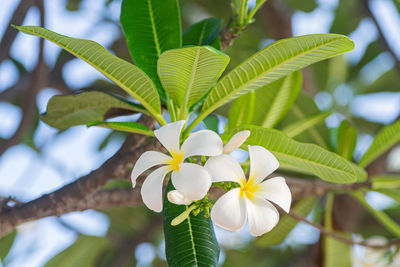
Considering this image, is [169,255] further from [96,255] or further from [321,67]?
[321,67]

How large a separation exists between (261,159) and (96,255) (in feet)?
3.88

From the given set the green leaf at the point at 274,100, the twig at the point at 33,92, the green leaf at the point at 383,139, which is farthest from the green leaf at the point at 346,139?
the twig at the point at 33,92

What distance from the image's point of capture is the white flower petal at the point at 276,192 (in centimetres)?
45

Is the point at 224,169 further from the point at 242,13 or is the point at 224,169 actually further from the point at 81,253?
the point at 81,253

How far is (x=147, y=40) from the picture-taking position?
0.60 metres

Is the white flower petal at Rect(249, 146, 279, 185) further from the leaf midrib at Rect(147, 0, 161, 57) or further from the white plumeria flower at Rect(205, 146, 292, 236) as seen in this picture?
the leaf midrib at Rect(147, 0, 161, 57)

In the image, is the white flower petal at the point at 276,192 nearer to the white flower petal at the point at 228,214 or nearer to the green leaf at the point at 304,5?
the white flower petal at the point at 228,214

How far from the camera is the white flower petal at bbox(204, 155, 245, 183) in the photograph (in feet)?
1.41

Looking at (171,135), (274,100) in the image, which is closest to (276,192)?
(171,135)

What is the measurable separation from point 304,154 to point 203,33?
0.27 m

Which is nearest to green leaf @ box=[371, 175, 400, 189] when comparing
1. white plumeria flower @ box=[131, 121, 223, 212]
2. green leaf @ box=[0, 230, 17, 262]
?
white plumeria flower @ box=[131, 121, 223, 212]

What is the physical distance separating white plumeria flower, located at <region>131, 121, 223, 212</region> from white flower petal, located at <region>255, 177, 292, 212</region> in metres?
0.07

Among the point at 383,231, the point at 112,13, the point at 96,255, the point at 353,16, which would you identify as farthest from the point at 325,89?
the point at 96,255

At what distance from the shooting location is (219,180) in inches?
16.8
